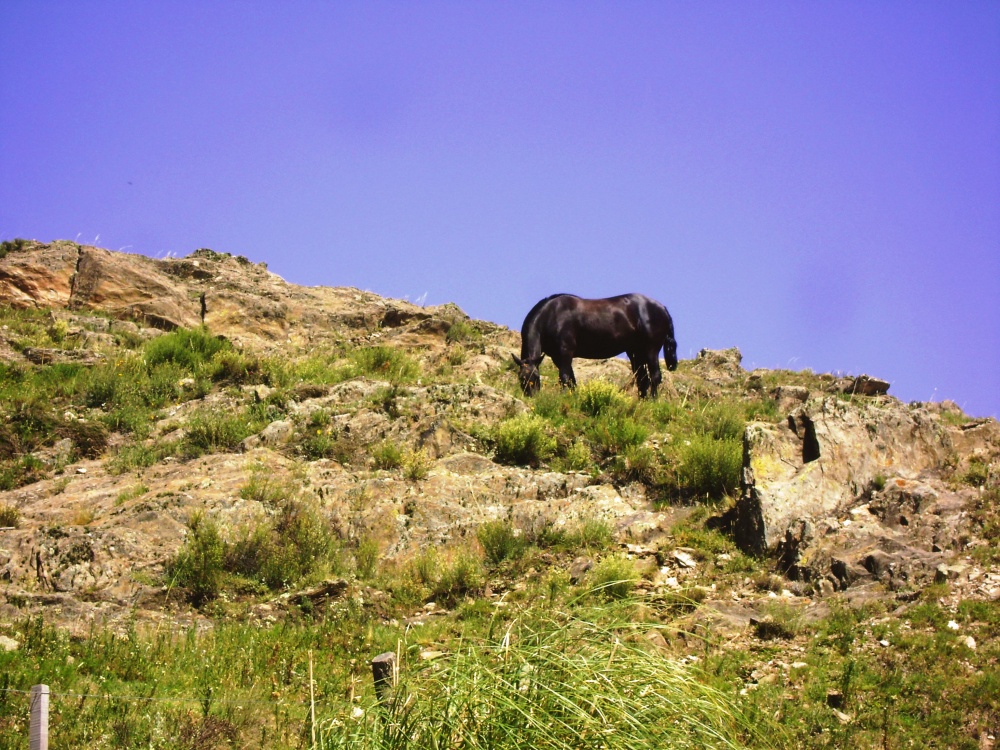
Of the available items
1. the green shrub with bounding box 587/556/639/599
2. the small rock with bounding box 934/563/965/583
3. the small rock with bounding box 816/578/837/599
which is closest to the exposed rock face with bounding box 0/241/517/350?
the green shrub with bounding box 587/556/639/599

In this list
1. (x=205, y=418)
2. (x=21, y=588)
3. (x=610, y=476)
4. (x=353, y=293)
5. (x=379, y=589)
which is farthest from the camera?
(x=353, y=293)

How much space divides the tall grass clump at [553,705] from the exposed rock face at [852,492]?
536 centimetres

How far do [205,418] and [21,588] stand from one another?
508 centimetres

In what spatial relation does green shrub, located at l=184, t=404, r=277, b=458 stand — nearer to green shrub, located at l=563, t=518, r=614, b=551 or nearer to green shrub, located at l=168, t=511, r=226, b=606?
green shrub, located at l=168, t=511, r=226, b=606

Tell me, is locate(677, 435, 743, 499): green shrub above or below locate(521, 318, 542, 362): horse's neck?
below

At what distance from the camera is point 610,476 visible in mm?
12852

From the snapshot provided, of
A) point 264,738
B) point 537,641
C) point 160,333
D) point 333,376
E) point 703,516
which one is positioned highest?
point 160,333

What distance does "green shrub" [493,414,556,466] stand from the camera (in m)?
13.1

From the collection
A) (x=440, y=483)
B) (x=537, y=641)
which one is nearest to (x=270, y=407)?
(x=440, y=483)

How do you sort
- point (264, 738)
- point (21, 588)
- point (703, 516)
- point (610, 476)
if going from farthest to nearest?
point (610, 476), point (703, 516), point (21, 588), point (264, 738)

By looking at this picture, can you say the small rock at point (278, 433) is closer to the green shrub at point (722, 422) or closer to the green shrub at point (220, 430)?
the green shrub at point (220, 430)

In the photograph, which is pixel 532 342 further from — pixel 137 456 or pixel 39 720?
pixel 39 720

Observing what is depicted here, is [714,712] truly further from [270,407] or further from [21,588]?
[270,407]

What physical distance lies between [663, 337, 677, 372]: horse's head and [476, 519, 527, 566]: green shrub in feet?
23.2
